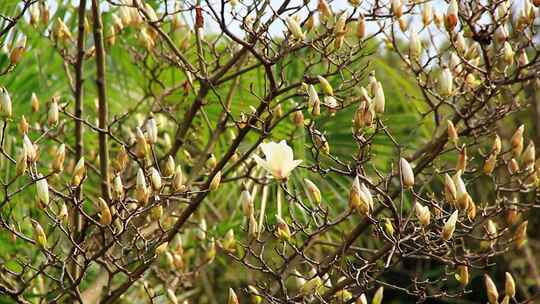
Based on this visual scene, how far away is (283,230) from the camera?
1.62 meters

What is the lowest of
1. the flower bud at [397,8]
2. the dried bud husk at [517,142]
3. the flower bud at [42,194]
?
the flower bud at [42,194]

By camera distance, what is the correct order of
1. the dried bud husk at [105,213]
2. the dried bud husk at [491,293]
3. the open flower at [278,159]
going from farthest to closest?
the dried bud husk at [491,293], the dried bud husk at [105,213], the open flower at [278,159]

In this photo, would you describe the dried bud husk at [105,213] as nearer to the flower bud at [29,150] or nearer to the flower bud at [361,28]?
the flower bud at [29,150]

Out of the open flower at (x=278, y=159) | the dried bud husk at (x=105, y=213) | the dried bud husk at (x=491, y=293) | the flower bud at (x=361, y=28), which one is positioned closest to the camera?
the open flower at (x=278, y=159)

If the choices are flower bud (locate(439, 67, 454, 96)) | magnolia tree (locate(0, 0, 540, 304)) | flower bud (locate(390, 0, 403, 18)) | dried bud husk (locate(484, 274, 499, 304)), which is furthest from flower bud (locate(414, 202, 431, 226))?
flower bud (locate(390, 0, 403, 18))

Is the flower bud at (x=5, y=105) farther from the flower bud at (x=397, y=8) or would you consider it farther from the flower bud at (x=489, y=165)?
the flower bud at (x=489, y=165)

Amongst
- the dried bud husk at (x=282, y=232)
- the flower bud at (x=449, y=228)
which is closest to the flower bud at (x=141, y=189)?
the dried bud husk at (x=282, y=232)

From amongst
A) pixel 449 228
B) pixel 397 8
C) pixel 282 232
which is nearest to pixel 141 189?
pixel 282 232

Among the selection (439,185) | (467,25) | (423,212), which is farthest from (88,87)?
(439,185)

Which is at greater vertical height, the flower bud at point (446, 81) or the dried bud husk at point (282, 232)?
the flower bud at point (446, 81)

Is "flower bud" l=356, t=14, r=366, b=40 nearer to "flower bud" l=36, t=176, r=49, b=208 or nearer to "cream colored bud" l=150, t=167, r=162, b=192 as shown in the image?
"cream colored bud" l=150, t=167, r=162, b=192

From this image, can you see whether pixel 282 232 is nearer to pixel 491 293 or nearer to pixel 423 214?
pixel 423 214

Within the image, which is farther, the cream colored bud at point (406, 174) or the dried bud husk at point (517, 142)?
the dried bud husk at point (517, 142)

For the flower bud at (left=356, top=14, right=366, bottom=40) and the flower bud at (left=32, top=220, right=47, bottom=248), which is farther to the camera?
the flower bud at (left=356, top=14, right=366, bottom=40)
